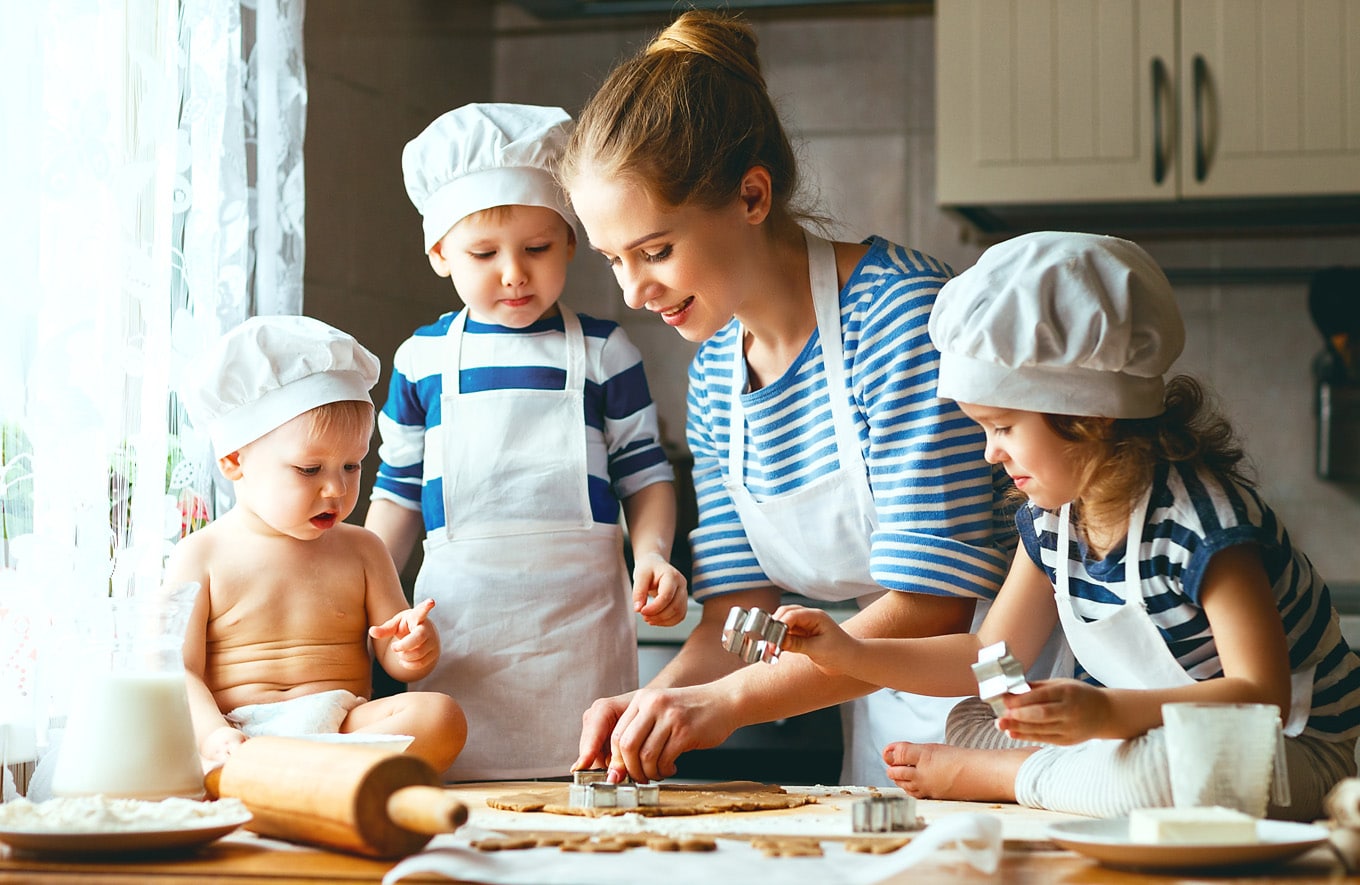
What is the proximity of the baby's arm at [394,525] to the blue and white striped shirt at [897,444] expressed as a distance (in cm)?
36

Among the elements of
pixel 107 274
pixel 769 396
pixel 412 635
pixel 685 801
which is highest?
pixel 107 274

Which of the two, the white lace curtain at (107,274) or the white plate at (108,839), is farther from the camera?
the white lace curtain at (107,274)

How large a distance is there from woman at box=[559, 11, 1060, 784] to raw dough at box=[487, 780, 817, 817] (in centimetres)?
7

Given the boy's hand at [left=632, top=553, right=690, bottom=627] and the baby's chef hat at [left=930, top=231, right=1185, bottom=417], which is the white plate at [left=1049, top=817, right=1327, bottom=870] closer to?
the baby's chef hat at [left=930, top=231, right=1185, bottom=417]

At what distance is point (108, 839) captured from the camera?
84cm

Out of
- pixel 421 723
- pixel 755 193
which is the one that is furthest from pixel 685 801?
pixel 755 193

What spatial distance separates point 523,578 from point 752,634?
489 mm

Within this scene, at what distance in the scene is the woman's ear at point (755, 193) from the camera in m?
1.38

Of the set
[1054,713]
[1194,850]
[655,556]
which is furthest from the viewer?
[655,556]

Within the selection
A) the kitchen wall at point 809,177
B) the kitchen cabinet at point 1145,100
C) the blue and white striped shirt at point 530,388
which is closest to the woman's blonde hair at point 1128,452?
the blue and white striped shirt at point 530,388

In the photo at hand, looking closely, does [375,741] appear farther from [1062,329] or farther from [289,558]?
[1062,329]

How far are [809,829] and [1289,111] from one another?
1.75 m

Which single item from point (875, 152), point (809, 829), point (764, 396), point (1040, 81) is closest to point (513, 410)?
point (764, 396)

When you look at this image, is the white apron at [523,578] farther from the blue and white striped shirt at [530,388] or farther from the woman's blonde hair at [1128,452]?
the woman's blonde hair at [1128,452]
